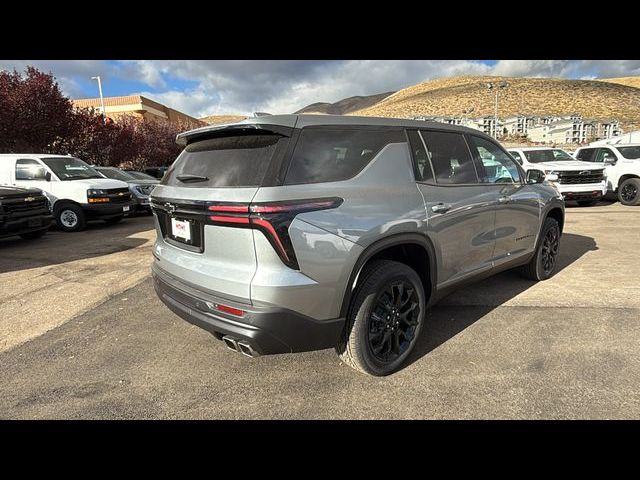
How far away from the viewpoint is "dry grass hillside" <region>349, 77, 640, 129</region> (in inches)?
2443

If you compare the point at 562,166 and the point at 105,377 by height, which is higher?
the point at 562,166

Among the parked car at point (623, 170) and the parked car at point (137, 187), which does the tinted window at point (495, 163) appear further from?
the parked car at point (137, 187)

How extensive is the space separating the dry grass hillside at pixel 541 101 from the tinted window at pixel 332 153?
65784mm

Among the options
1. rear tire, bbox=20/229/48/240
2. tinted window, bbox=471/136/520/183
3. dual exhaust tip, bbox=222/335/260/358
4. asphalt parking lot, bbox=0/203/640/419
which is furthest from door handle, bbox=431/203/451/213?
rear tire, bbox=20/229/48/240

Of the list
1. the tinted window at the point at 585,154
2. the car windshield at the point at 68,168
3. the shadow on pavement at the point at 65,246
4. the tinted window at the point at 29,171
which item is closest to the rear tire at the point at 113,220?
the shadow on pavement at the point at 65,246

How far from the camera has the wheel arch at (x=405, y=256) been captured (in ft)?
8.01

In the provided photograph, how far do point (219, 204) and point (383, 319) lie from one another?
1.39 m

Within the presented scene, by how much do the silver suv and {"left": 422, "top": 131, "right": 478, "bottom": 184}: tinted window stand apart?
2cm

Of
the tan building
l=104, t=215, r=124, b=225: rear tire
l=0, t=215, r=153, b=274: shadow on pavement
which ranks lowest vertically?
l=0, t=215, r=153, b=274: shadow on pavement

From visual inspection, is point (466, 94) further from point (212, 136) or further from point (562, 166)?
point (212, 136)

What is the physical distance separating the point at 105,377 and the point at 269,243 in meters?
1.79

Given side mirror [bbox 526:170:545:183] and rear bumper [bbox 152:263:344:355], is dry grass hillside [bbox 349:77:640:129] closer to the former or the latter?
side mirror [bbox 526:170:545:183]
